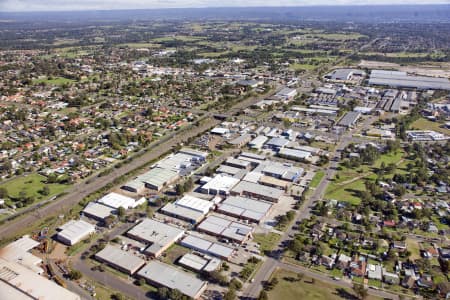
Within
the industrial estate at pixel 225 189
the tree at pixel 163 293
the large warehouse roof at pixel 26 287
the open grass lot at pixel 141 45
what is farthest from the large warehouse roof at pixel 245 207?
the open grass lot at pixel 141 45

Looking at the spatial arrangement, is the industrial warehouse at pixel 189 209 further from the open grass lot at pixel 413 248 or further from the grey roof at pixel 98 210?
the open grass lot at pixel 413 248

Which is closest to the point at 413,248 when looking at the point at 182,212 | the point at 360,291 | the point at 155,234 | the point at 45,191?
the point at 360,291

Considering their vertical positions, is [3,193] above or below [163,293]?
above

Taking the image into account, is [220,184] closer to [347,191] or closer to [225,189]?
[225,189]

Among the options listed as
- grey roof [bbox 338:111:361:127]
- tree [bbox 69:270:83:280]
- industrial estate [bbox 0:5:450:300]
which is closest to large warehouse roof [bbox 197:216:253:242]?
industrial estate [bbox 0:5:450:300]

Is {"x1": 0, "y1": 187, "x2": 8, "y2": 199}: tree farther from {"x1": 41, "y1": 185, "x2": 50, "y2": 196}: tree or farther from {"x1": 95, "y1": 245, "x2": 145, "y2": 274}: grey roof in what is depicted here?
{"x1": 95, "y1": 245, "x2": 145, "y2": 274}: grey roof

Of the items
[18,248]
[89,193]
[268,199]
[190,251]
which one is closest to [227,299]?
[190,251]
